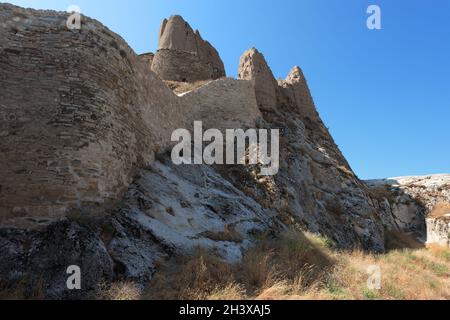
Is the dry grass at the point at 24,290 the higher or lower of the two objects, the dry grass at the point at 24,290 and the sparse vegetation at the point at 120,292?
the higher

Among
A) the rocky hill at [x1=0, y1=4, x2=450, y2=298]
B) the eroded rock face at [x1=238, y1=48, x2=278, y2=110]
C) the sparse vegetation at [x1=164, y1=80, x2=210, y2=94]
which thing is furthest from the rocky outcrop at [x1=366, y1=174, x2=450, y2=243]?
the sparse vegetation at [x1=164, y1=80, x2=210, y2=94]

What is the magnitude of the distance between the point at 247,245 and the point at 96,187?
418 cm

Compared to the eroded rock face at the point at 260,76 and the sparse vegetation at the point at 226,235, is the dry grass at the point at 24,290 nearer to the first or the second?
the sparse vegetation at the point at 226,235

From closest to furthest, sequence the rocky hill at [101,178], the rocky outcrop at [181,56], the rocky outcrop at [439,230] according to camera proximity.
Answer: the rocky hill at [101,178], the rocky outcrop at [439,230], the rocky outcrop at [181,56]

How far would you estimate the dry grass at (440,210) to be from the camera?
20.0 meters

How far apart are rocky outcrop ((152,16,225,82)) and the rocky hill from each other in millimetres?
7642

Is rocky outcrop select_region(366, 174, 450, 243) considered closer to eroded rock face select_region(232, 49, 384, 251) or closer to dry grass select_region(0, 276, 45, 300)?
eroded rock face select_region(232, 49, 384, 251)

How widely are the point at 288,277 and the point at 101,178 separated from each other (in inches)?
179

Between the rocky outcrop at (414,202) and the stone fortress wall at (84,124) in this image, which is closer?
the stone fortress wall at (84,124)

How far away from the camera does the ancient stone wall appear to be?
7.59 meters

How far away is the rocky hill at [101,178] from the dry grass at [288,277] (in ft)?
2.15

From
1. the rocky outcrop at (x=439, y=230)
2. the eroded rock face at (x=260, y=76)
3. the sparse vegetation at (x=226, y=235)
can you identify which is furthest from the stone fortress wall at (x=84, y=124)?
the rocky outcrop at (x=439, y=230)
